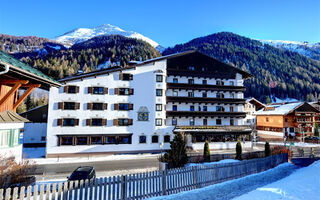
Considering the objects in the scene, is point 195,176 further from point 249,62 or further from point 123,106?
point 249,62

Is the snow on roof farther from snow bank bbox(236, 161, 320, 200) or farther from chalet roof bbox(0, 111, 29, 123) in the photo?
chalet roof bbox(0, 111, 29, 123)

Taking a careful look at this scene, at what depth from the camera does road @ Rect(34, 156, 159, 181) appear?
61.0 ft

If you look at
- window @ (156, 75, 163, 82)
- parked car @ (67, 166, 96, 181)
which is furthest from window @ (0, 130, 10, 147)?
window @ (156, 75, 163, 82)

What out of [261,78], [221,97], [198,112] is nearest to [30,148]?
[198,112]

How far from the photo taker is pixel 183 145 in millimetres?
17234

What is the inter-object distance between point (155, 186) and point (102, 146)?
69.8 feet

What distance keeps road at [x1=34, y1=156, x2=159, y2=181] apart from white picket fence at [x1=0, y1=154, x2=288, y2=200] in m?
8.64

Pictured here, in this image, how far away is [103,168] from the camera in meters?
21.1

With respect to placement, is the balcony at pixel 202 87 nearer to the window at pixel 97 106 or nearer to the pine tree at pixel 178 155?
the window at pixel 97 106

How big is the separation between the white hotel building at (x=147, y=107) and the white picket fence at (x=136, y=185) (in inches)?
713

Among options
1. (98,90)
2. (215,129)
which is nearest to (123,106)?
(98,90)

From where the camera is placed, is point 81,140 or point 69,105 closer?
point 69,105

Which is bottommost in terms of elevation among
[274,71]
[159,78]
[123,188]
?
[123,188]

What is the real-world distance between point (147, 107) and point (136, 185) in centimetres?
2230
